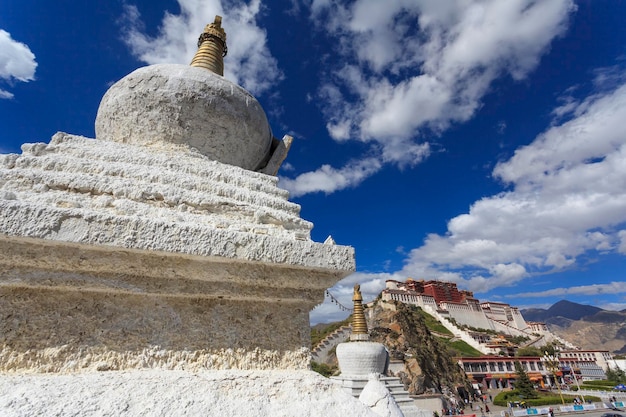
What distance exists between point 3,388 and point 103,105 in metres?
2.84

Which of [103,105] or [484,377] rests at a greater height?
[103,105]

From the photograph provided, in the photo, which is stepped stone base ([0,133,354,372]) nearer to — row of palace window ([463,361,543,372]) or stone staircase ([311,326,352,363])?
stone staircase ([311,326,352,363])

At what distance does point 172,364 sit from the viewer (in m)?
1.99

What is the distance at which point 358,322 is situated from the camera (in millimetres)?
13953

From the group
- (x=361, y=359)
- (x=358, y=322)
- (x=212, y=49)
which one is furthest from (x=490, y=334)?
(x=212, y=49)

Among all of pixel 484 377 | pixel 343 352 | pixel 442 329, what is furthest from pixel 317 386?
pixel 442 329

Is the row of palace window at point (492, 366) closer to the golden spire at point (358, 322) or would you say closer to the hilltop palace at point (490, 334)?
the hilltop palace at point (490, 334)

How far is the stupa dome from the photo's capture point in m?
3.27

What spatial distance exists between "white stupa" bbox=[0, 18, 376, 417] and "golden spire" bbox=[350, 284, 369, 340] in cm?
1192

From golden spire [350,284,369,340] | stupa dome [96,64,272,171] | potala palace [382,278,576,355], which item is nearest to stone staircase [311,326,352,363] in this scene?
potala palace [382,278,576,355]

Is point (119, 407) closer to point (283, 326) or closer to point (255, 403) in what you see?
point (255, 403)

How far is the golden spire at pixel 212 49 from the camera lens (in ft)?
15.9

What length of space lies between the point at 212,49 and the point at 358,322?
37.7 ft

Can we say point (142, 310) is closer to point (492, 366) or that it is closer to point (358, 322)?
point (358, 322)
